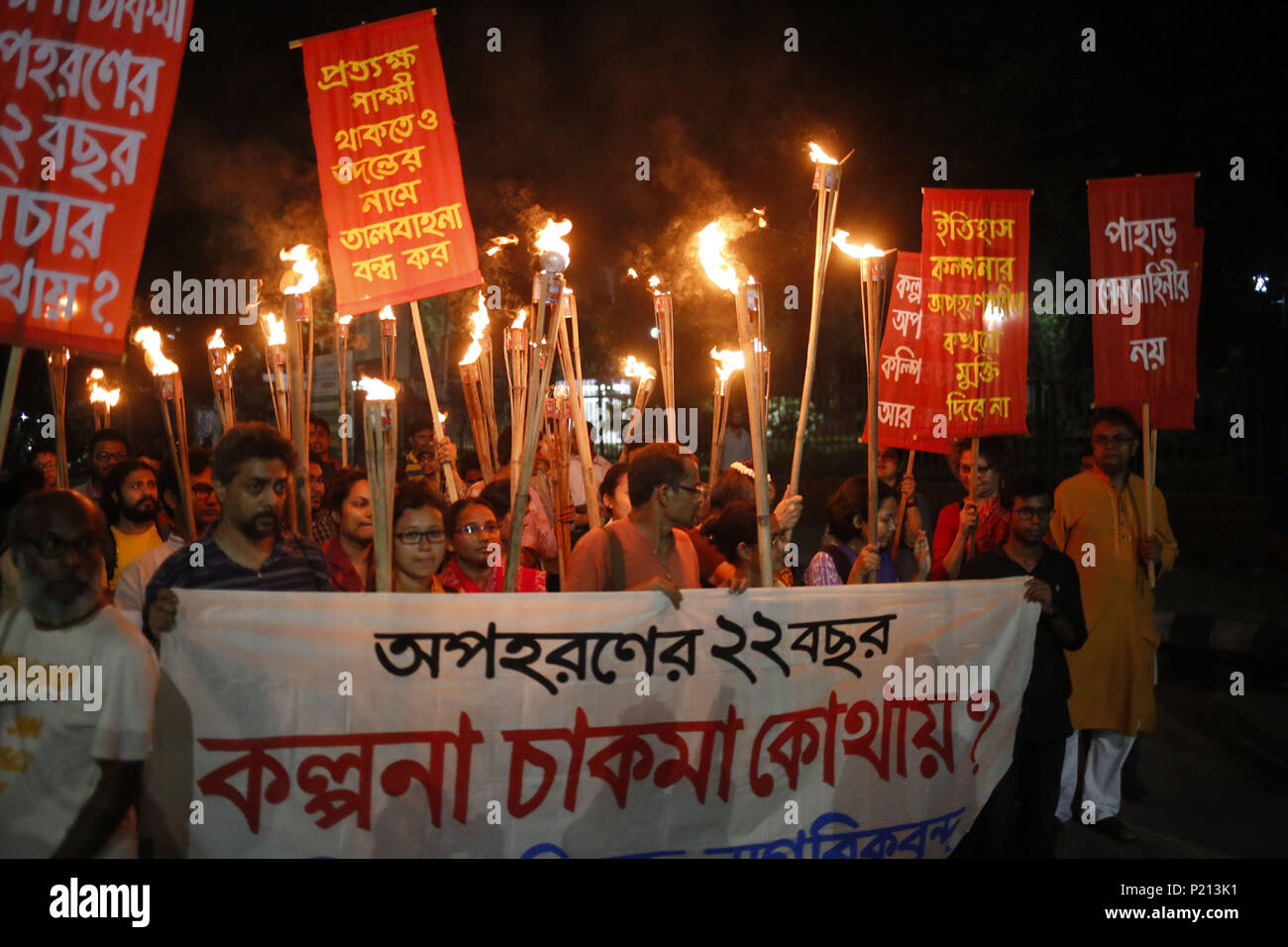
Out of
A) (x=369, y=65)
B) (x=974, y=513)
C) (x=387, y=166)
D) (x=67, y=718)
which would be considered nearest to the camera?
(x=67, y=718)

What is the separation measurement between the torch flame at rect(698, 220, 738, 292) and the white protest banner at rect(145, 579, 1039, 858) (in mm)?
1237

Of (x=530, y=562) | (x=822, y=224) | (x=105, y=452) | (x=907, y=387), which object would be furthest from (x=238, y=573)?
(x=907, y=387)

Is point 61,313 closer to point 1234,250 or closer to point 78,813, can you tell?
point 78,813

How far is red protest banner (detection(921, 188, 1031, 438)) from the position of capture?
5.93 m

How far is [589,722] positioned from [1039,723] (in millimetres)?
1759

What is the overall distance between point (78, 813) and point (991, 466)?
4.64 m

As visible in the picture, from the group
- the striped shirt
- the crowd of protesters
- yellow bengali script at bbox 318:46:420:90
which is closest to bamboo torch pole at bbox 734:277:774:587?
the crowd of protesters

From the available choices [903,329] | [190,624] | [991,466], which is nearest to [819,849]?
[190,624]

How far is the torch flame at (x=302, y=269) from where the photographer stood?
4.15 metres

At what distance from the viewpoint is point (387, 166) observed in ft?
16.6

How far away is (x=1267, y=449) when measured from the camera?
11344mm

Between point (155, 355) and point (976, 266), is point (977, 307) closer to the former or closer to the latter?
point (976, 266)

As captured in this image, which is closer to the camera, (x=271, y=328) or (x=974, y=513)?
(x=974, y=513)

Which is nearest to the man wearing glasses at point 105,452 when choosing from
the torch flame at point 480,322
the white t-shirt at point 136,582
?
the torch flame at point 480,322
